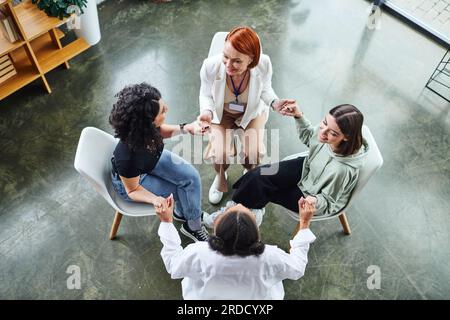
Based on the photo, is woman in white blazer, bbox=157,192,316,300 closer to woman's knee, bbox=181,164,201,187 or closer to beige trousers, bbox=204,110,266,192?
woman's knee, bbox=181,164,201,187

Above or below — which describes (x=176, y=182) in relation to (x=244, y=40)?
below

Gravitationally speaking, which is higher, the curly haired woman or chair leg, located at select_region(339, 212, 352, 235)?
the curly haired woman

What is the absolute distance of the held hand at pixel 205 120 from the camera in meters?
2.56

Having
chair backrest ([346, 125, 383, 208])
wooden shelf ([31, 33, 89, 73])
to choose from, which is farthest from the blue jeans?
wooden shelf ([31, 33, 89, 73])

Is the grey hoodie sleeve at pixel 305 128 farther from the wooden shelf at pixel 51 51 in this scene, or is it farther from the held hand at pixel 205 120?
the wooden shelf at pixel 51 51

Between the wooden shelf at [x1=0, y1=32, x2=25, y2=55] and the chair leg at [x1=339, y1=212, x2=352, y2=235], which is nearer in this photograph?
the chair leg at [x1=339, y1=212, x2=352, y2=235]

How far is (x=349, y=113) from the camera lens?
216 centimetres

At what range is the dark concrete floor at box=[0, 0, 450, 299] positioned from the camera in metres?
2.83

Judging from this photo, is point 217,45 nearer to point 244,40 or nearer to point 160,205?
point 244,40

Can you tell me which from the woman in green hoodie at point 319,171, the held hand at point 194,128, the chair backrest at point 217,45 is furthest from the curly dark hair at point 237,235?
the chair backrest at point 217,45

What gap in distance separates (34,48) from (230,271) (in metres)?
3.21

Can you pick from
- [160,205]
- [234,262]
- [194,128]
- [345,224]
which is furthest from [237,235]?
[345,224]

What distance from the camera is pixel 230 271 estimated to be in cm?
183
